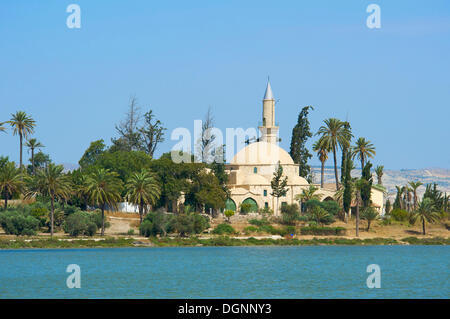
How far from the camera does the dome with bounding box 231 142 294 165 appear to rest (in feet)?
294

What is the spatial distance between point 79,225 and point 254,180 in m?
23.1

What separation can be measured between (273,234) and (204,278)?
94.5ft

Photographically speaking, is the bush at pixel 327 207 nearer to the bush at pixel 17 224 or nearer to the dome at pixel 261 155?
the dome at pixel 261 155

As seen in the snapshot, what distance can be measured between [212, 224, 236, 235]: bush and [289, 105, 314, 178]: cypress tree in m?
22.3

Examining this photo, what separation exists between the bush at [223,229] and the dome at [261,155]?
14.8m

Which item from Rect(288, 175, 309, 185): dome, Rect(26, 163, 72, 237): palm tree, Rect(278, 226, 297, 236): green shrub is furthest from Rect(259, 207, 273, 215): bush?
Rect(26, 163, 72, 237): palm tree

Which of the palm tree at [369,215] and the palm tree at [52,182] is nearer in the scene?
the palm tree at [52,182]

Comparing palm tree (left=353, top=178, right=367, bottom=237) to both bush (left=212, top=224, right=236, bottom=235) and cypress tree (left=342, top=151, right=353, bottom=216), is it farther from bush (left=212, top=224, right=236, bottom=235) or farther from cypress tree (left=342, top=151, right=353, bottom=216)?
bush (left=212, top=224, right=236, bottom=235)

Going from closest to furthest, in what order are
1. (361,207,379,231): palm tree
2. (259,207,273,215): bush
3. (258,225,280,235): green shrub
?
(258,225,280,235): green shrub
(361,207,379,231): palm tree
(259,207,273,215): bush

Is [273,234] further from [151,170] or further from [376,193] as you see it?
[376,193]

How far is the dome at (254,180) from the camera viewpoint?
86000 mm

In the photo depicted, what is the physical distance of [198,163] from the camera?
81500 millimetres

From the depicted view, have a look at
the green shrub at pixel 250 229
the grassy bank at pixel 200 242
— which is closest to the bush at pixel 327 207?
the grassy bank at pixel 200 242

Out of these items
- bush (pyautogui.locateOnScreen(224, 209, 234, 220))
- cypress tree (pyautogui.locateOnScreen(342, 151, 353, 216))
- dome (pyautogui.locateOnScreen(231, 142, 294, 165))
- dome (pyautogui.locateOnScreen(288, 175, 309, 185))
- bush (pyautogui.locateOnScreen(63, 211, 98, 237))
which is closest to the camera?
bush (pyautogui.locateOnScreen(63, 211, 98, 237))
